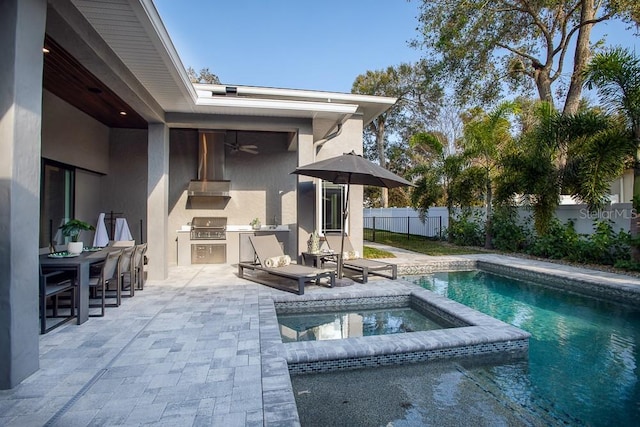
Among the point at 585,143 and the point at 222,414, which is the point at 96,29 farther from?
the point at 585,143

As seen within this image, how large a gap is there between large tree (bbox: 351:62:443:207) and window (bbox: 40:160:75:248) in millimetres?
22810

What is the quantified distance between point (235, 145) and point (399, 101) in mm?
22698

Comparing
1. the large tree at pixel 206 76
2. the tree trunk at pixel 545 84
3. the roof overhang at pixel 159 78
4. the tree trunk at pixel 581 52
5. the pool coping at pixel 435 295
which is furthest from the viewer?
the large tree at pixel 206 76

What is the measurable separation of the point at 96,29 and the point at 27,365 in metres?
3.68

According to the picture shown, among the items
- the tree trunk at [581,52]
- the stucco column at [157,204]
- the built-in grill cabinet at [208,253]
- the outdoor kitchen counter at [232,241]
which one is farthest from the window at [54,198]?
the tree trunk at [581,52]

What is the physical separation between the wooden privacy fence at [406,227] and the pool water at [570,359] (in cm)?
987

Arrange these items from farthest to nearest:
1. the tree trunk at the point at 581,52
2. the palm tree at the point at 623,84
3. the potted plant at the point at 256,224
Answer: the tree trunk at the point at 581,52, the potted plant at the point at 256,224, the palm tree at the point at 623,84

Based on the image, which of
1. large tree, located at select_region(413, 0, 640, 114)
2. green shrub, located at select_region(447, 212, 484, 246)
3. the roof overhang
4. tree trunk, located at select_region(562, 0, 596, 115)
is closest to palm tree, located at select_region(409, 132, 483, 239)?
green shrub, located at select_region(447, 212, 484, 246)

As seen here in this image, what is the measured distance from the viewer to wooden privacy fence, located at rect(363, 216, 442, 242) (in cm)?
1812

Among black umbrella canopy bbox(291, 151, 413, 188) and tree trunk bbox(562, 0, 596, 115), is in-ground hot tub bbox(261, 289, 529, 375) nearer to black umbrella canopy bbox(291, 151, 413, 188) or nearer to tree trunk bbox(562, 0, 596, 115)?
black umbrella canopy bbox(291, 151, 413, 188)

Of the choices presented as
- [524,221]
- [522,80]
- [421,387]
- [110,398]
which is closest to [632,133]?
[524,221]

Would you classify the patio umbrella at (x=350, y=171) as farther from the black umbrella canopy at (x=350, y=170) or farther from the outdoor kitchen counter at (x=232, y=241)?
the outdoor kitchen counter at (x=232, y=241)

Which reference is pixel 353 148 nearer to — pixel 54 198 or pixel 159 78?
pixel 159 78

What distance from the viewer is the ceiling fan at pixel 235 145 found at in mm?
10812
